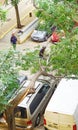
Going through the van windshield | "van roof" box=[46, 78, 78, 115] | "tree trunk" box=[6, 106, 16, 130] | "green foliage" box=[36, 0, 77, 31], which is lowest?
the van windshield

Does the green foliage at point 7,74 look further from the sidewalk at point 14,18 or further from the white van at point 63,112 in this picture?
the sidewalk at point 14,18

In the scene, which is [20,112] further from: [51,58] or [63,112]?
[51,58]

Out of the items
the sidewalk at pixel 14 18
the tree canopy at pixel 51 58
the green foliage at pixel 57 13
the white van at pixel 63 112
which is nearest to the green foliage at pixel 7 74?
the tree canopy at pixel 51 58

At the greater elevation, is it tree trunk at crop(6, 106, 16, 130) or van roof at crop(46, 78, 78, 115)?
tree trunk at crop(6, 106, 16, 130)

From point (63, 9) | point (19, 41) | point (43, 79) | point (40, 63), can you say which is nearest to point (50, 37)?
point (19, 41)

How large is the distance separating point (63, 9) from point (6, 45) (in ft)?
48.3

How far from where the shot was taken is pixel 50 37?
2402 cm

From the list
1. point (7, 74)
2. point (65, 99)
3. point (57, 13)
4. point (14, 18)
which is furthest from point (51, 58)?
point (14, 18)

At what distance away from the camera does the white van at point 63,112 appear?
43.5ft

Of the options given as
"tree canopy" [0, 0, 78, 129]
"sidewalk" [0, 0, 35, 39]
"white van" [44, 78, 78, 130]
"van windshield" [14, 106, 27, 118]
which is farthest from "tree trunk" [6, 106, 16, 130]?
"sidewalk" [0, 0, 35, 39]

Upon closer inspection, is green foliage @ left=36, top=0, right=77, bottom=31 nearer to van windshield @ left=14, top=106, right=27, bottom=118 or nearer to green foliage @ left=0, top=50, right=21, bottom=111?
green foliage @ left=0, top=50, right=21, bottom=111

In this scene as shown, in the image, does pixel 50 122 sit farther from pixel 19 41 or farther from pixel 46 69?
pixel 19 41

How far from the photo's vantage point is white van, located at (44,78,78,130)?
1325 centimetres

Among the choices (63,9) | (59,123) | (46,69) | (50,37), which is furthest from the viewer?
(50,37)
